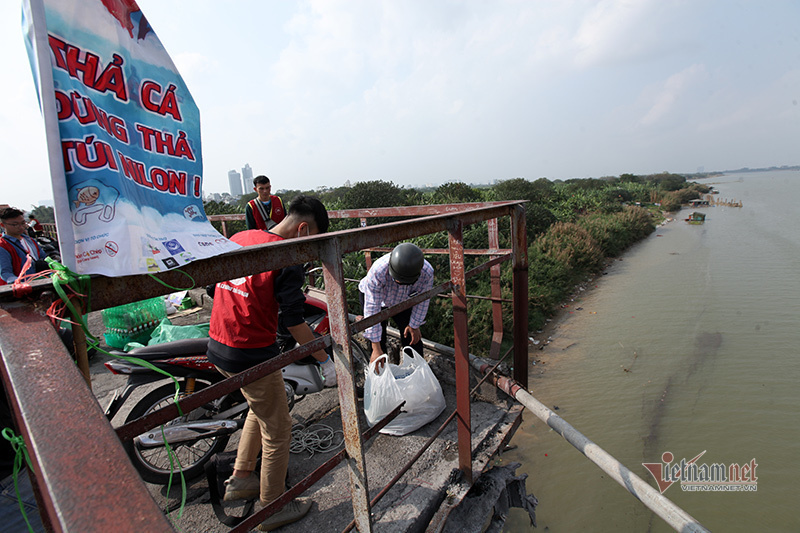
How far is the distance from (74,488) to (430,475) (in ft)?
6.44

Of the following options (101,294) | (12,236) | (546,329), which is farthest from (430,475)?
(546,329)

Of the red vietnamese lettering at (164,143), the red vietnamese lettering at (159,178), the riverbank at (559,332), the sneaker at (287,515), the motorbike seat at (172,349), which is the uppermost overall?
the red vietnamese lettering at (164,143)

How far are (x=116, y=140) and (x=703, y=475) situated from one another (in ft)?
17.0

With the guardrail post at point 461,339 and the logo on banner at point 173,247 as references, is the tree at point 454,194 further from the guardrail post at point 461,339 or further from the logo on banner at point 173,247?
the logo on banner at point 173,247

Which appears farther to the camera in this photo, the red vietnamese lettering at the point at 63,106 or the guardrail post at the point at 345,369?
the guardrail post at the point at 345,369

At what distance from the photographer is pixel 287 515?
186 centimetres

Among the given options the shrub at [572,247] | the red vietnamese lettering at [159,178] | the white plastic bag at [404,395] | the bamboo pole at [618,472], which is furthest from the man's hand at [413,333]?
the shrub at [572,247]

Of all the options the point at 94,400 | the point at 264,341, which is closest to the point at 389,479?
the point at 264,341

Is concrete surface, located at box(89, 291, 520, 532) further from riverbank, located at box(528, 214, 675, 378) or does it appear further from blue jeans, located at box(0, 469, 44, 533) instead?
riverbank, located at box(528, 214, 675, 378)

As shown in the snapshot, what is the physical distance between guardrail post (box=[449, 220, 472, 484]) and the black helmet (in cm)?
49

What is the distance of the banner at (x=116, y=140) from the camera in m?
0.84

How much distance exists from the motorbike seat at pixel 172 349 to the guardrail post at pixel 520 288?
2.03 meters

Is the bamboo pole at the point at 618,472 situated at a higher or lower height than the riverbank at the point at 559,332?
higher

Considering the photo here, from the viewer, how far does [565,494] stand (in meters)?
3.52
